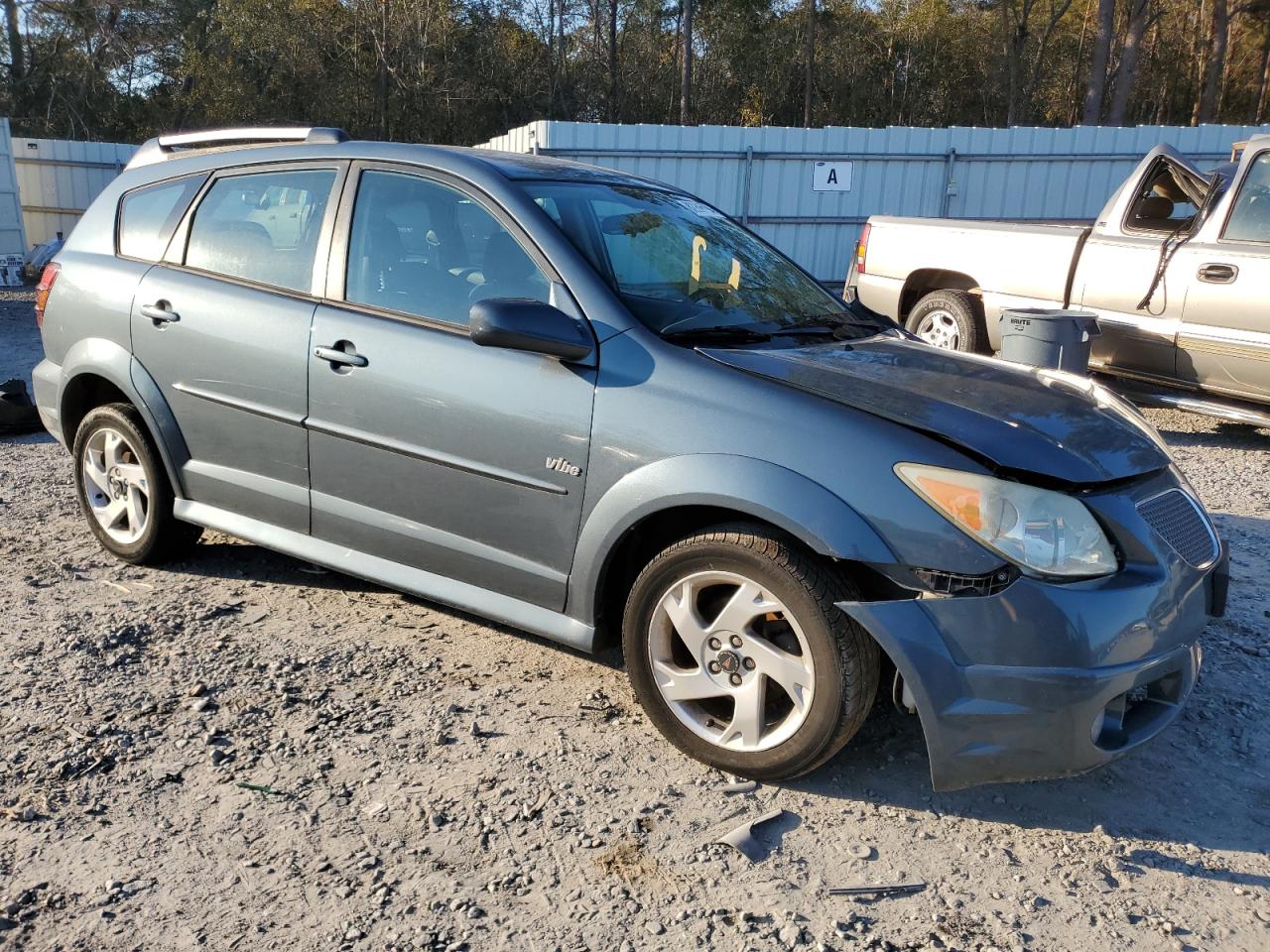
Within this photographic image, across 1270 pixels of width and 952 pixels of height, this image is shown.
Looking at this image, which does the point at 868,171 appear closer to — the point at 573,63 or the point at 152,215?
the point at 152,215

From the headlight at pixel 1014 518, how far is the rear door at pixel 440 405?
1.03 metres

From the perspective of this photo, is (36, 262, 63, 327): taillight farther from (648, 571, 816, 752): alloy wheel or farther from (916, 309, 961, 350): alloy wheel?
(916, 309, 961, 350): alloy wheel

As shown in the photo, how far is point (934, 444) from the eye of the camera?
9.12ft

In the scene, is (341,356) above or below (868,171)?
below

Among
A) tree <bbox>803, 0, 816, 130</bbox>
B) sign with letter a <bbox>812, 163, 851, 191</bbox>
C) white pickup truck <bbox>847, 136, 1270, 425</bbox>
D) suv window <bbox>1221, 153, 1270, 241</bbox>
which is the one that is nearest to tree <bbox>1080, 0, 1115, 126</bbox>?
tree <bbox>803, 0, 816, 130</bbox>

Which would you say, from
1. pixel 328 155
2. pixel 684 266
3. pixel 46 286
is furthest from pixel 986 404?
pixel 46 286

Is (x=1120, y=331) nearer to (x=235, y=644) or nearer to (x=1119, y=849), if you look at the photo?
(x=1119, y=849)

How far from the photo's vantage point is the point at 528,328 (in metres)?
3.08

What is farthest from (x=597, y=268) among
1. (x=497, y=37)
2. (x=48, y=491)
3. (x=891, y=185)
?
(x=497, y=37)

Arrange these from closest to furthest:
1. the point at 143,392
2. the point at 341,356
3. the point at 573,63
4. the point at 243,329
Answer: the point at 341,356 < the point at 243,329 < the point at 143,392 < the point at 573,63

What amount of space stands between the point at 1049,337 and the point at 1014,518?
4300 mm

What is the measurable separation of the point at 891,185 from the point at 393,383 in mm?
12775

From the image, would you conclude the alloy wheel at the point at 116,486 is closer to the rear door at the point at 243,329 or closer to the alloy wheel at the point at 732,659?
the rear door at the point at 243,329

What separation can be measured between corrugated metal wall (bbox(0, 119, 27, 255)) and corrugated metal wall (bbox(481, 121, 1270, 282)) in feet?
26.8
